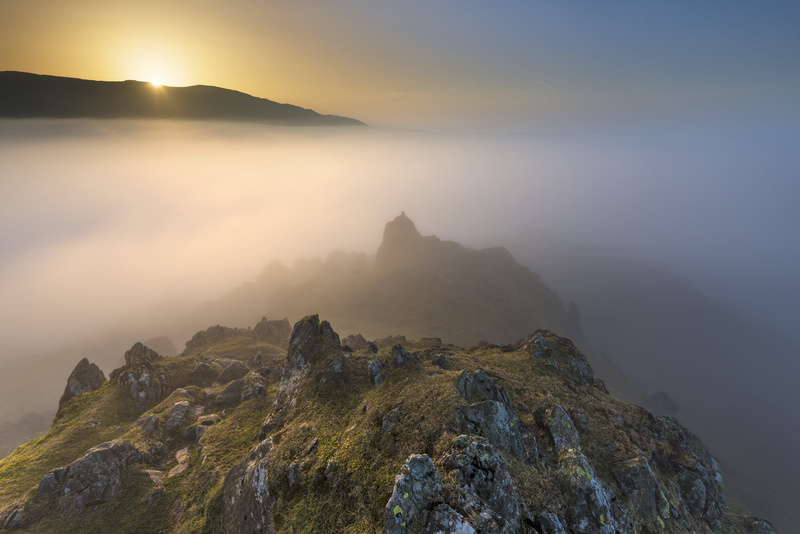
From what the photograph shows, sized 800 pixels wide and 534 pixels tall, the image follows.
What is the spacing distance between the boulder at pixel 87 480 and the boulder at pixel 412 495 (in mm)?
32453

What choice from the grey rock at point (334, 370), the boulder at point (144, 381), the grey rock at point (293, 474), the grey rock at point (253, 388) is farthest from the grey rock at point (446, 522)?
the boulder at point (144, 381)

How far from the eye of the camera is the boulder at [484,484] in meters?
16.1

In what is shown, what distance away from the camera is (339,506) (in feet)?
65.9

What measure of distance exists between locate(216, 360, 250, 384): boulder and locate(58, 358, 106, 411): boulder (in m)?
18.3

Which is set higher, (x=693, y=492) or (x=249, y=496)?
(x=249, y=496)

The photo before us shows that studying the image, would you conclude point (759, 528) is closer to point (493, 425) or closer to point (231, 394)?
point (493, 425)

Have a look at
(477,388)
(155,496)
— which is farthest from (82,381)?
(477,388)

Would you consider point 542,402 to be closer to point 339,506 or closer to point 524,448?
point 524,448

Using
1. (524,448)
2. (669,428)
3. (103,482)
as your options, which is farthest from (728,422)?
(103,482)

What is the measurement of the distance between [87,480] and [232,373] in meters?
23.9

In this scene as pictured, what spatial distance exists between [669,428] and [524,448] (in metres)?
28.8

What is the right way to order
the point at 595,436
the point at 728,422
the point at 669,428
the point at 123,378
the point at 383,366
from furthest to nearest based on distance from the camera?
1. the point at 728,422
2. the point at 123,378
3. the point at 669,428
4. the point at 383,366
5. the point at 595,436

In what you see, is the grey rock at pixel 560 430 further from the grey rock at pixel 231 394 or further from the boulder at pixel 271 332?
the boulder at pixel 271 332

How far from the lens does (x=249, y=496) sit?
23.8m
